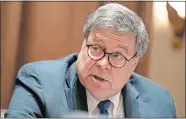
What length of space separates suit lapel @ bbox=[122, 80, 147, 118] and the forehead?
0.25 meters

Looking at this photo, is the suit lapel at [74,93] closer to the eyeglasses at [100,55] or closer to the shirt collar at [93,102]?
the shirt collar at [93,102]

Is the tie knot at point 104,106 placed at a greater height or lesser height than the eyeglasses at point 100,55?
lesser

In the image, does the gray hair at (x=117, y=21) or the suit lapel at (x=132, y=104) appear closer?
the gray hair at (x=117, y=21)

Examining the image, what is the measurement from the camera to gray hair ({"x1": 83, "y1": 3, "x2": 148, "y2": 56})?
1082mm

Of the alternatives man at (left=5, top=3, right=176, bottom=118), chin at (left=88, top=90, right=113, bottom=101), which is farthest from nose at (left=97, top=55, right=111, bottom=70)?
chin at (left=88, top=90, right=113, bottom=101)

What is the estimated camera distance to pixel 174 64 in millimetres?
1610

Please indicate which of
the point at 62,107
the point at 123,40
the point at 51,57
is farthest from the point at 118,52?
the point at 51,57

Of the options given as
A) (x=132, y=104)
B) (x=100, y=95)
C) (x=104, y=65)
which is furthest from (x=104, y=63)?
(x=132, y=104)

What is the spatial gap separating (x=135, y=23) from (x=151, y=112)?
0.40 meters

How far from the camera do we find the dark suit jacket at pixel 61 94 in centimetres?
108

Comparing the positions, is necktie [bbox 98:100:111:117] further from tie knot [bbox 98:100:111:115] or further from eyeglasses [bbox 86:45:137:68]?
eyeglasses [bbox 86:45:137:68]

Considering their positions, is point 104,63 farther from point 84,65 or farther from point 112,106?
point 112,106

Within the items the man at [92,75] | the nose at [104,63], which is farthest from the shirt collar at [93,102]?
the nose at [104,63]

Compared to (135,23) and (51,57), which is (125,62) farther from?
(51,57)
